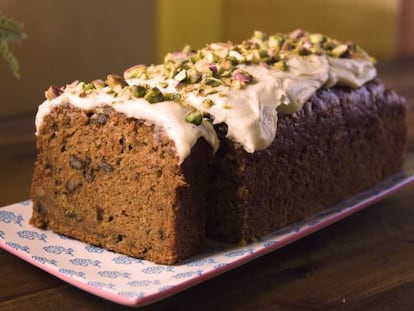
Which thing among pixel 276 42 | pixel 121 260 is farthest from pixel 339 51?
pixel 121 260

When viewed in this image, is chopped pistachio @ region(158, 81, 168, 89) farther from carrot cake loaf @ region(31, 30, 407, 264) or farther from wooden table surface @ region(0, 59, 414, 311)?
wooden table surface @ region(0, 59, 414, 311)

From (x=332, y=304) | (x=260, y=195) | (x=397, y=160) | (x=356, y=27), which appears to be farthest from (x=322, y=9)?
(x=332, y=304)

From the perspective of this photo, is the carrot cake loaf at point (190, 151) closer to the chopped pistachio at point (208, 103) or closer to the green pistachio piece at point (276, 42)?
the chopped pistachio at point (208, 103)

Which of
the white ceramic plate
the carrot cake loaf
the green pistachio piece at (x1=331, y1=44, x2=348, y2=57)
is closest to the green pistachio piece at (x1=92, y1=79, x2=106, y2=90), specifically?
the carrot cake loaf

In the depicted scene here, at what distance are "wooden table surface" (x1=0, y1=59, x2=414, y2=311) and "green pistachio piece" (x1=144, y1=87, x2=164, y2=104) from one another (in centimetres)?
46

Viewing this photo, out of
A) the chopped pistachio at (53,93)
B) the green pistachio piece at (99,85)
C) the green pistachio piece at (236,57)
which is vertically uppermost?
the green pistachio piece at (236,57)

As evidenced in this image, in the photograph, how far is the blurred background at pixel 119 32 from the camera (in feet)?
12.1

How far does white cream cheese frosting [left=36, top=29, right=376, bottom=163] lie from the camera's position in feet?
5.71

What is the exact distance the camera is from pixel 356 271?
1842mm

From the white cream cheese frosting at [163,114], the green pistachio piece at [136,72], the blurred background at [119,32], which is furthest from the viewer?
the blurred background at [119,32]

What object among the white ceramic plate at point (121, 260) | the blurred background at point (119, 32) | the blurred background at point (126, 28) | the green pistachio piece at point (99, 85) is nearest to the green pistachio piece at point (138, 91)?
the green pistachio piece at point (99, 85)

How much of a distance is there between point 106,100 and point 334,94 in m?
0.78

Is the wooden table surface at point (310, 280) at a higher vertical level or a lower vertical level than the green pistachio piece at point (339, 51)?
lower

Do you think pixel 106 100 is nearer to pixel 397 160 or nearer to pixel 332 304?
pixel 332 304
